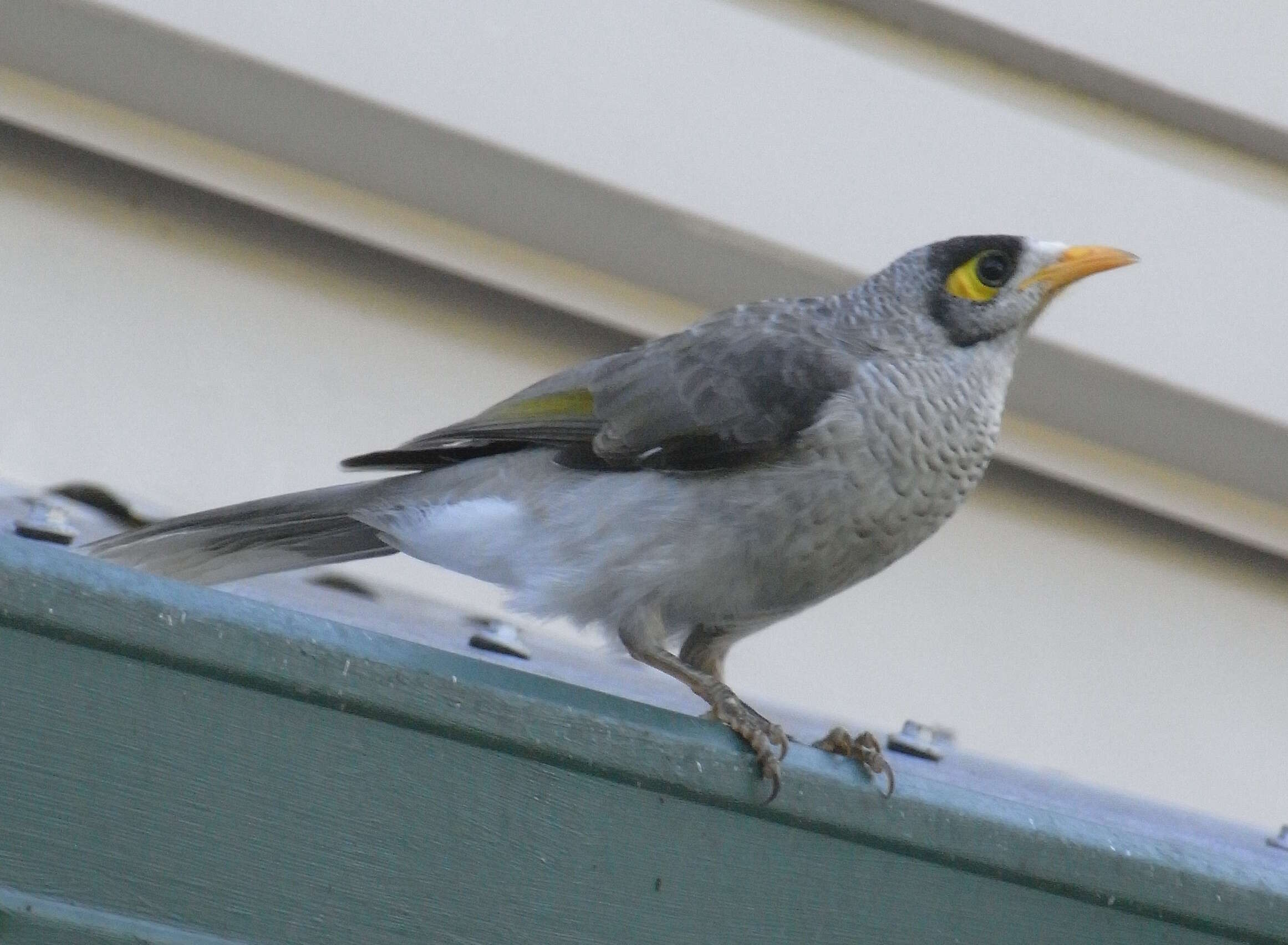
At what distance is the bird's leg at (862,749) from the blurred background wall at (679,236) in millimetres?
1641

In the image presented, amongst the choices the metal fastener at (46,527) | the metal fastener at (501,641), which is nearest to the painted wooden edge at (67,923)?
the metal fastener at (46,527)

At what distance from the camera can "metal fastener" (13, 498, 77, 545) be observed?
207 centimetres

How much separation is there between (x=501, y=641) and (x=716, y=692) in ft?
1.56

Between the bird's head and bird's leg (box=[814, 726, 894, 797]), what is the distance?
0.82 metres

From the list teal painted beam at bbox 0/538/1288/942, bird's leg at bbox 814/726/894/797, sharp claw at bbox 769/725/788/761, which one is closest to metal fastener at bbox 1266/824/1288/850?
teal painted beam at bbox 0/538/1288/942

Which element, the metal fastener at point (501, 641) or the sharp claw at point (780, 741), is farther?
the metal fastener at point (501, 641)

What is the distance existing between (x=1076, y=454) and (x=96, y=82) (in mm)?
A: 2560

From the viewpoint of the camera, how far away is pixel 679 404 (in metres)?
2.53

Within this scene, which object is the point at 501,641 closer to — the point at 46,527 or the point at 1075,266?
the point at 46,527

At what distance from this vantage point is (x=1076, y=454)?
401cm

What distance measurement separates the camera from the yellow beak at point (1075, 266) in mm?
2693

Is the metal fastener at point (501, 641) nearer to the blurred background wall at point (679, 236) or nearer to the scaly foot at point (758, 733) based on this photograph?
the scaly foot at point (758, 733)

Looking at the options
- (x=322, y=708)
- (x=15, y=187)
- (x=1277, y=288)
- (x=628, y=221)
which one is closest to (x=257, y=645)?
(x=322, y=708)

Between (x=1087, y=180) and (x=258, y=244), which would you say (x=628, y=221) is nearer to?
(x=258, y=244)
